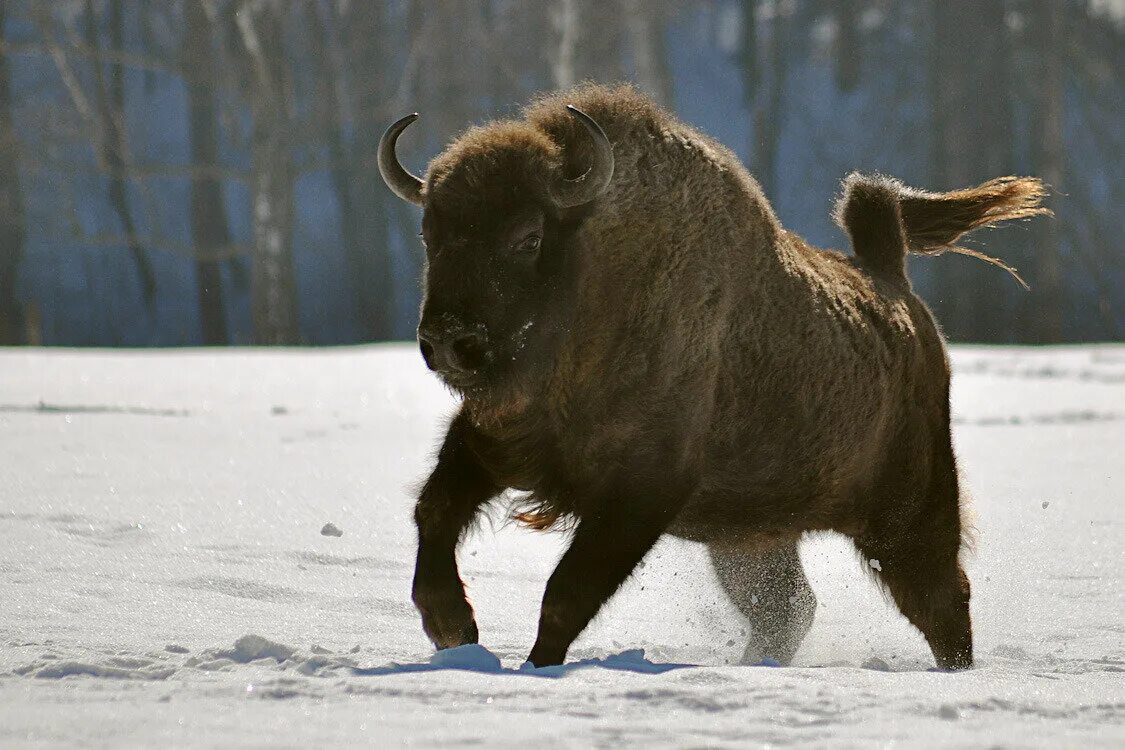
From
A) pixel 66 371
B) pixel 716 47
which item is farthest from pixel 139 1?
pixel 66 371

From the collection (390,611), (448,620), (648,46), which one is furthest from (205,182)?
(448,620)

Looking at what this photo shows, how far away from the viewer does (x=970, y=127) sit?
2536 centimetres

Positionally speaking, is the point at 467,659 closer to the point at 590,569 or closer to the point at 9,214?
the point at 590,569

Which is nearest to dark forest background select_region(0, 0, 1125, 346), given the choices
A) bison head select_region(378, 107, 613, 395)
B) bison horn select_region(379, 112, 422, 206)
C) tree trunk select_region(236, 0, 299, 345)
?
tree trunk select_region(236, 0, 299, 345)

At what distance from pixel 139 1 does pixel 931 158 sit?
15.2 m

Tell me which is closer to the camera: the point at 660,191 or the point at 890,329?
the point at 660,191

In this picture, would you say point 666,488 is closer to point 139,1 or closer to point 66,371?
point 66,371

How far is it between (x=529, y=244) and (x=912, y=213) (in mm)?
2315

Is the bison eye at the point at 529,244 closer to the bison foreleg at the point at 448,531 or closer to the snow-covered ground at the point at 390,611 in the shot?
the bison foreleg at the point at 448,531

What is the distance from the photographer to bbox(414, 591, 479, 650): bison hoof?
381cm

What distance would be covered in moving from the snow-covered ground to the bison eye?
66 cm

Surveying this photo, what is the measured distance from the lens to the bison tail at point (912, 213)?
5.48m

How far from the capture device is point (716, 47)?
1435 inches

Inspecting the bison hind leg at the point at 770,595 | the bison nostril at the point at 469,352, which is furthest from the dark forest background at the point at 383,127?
the bison nostril at the point at 469,352
